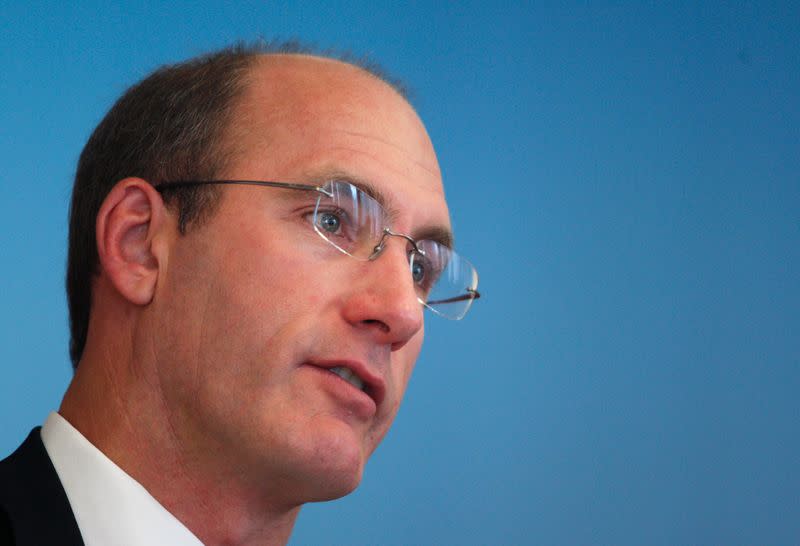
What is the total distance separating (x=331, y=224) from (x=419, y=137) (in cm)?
30

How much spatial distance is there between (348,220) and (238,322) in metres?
0.23

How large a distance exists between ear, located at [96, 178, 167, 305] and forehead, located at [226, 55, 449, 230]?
0.48ft

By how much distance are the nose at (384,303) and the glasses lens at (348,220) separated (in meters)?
0.03

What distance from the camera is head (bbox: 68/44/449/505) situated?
4.34 ft

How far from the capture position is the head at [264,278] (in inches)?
52.1

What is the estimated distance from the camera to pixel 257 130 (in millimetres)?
1474

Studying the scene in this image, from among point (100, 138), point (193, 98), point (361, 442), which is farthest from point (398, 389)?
point (100, 138)

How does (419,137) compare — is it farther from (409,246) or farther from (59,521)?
(59,521)

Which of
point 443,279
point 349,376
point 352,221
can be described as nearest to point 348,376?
point 349,376

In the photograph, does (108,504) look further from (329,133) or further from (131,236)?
(329,133)

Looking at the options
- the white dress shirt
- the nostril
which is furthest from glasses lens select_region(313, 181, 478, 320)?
the white dress shirt

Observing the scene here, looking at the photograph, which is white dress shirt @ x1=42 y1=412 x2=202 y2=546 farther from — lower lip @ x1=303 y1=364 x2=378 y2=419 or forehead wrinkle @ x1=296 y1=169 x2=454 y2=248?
forehead wrinkle @ x1=296 y1=169 x2=454 y2=248

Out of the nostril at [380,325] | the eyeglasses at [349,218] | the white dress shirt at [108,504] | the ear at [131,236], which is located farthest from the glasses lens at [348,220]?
the white dress shirt at [108,504]

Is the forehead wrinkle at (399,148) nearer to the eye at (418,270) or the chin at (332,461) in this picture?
the eye at (418,270)
